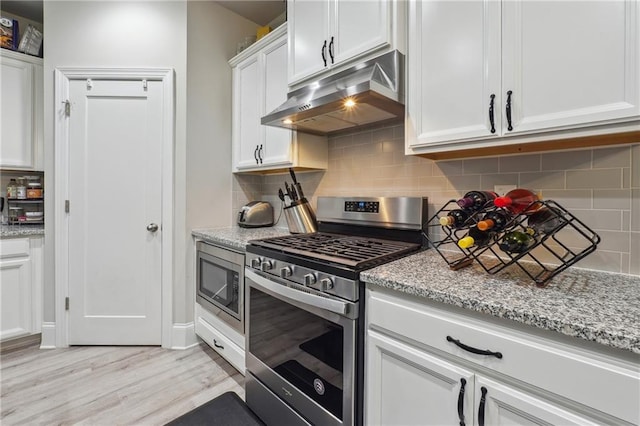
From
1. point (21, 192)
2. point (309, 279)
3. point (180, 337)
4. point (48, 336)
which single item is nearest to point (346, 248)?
point (309, 279)

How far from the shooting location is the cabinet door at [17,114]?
2.49m

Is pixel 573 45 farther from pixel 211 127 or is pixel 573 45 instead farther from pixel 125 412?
pixel 125 412

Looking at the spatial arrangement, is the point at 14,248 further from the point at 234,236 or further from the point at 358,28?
the point at 358,28

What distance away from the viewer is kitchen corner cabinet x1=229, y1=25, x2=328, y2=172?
2156 millimetres

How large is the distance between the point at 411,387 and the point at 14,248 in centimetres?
295

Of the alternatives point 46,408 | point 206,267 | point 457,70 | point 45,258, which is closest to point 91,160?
point 45,258

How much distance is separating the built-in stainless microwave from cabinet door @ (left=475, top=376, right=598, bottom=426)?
1.37 meters

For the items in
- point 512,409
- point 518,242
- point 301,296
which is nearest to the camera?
point 512,409

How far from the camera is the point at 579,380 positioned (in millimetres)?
729

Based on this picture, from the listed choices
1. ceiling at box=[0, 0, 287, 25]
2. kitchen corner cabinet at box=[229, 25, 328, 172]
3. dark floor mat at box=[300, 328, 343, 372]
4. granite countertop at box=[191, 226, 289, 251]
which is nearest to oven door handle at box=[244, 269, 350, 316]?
dark floor mat at box=[300, 328, 343, 372]

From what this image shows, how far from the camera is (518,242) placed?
101cm

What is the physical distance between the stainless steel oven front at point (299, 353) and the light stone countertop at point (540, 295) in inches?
10.7

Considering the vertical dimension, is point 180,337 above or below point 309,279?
below

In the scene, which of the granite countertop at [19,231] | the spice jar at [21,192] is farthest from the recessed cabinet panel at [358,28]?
the spice jar at [21,192]
